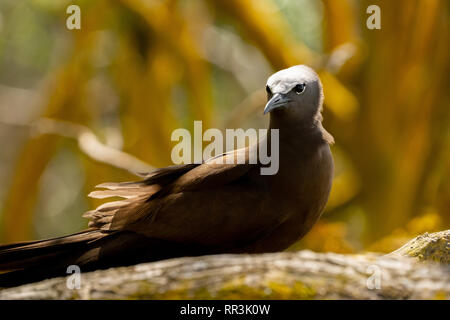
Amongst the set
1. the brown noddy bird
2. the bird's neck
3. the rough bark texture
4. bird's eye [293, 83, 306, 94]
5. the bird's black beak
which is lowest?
the rough bark texture

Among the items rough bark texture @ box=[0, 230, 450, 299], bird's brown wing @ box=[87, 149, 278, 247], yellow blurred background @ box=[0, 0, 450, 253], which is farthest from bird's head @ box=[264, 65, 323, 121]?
yellow blurred background @ box=[0, 0, 450, 253]

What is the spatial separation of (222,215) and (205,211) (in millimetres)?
127

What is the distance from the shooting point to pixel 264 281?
416 centimetres

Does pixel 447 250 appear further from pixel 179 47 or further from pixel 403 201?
pixel 179 47

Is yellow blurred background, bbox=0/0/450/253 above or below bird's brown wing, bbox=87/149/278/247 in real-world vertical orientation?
above

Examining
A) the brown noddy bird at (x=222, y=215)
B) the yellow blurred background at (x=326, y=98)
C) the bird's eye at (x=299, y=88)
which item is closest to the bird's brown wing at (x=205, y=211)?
the brown noddy bird at (x=222, y=215)

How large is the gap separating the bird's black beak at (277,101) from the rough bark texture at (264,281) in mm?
1034

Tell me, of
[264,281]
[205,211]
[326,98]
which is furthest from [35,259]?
[326,98]

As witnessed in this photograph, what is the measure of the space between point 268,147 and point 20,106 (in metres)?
13.8

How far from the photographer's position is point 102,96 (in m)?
16.2

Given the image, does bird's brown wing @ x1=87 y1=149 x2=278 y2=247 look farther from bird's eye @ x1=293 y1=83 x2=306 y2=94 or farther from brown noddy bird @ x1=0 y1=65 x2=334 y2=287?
bird's eye @ x1=293 y1=83 x2=306 y2=94

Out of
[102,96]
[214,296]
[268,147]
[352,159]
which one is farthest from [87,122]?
[214,296]

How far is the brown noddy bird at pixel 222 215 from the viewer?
487 centimetres

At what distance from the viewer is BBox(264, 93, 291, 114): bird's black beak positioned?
477 cm
